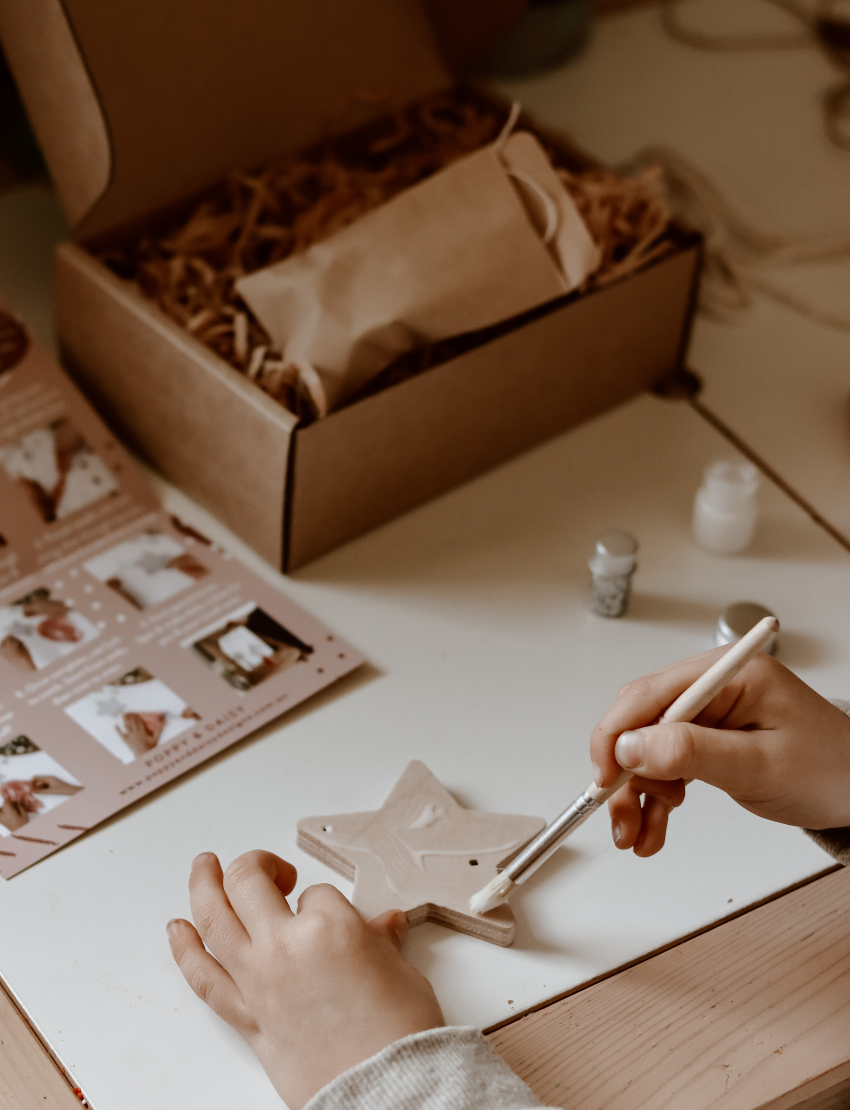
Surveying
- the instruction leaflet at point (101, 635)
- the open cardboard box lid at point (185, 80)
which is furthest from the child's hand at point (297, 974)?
the open cardboard box lid at point (185, 80)

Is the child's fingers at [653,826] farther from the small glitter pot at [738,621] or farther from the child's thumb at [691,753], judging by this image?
the small glitter pot at [738,621]

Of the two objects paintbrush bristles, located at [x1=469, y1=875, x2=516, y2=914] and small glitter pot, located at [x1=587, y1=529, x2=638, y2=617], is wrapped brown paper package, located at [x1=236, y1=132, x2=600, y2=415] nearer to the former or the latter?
small glitter pot, located at [x1=587, y1=529, x2=638, y2=617]

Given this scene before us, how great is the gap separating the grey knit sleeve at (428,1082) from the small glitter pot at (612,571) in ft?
1.05

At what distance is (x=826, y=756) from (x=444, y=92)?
72 centimetres

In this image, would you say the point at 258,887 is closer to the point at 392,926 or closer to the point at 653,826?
the point at 392,926

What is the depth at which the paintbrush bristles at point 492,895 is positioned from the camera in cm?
61

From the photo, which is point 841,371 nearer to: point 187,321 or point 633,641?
point 633,641

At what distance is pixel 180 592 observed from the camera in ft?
2.59

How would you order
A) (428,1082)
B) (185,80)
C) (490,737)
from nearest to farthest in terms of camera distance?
(428,1082), (490,737), (185,80)

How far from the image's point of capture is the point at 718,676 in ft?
1.74

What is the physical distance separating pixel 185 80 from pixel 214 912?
2.09 ft

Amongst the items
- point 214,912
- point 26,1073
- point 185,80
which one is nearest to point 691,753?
point 214,912

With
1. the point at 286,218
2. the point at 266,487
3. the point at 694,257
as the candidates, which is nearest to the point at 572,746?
the point at 266,487

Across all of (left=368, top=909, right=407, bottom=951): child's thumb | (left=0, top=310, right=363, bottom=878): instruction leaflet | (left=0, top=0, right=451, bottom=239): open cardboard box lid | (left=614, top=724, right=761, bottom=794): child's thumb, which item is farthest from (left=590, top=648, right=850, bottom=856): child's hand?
(left=0, top=0, right=451, bottom=239): open cardboard box lid
